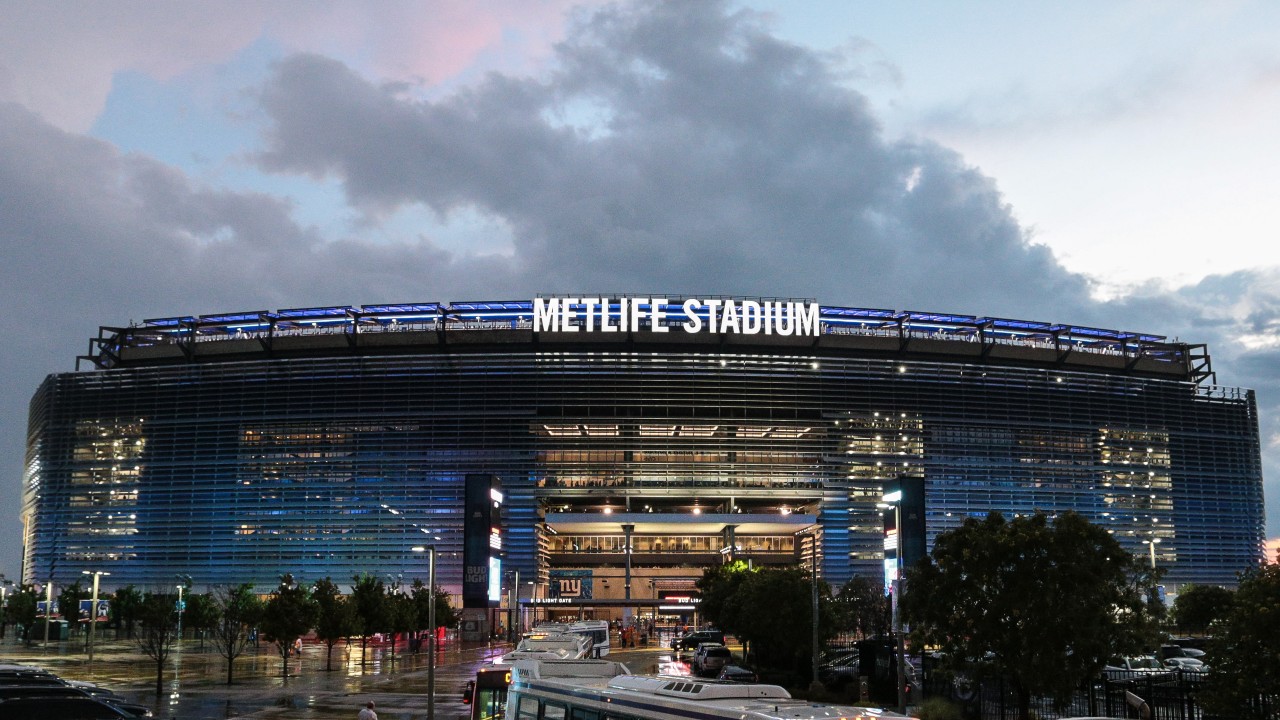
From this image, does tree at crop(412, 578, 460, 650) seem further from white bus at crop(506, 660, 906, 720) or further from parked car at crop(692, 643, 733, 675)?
white bus at crop(506, 660, 906, 720)

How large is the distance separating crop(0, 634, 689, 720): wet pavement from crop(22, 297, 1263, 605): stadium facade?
42.5 meters

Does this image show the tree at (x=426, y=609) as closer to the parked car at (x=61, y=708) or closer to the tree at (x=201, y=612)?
the tree at (x=201, y=612)

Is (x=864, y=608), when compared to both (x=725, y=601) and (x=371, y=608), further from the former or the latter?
(x=371, y=608)

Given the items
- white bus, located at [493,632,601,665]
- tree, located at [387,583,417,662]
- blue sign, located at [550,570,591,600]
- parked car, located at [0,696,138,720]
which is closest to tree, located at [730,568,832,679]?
white bus, located at [493,632,601,665]

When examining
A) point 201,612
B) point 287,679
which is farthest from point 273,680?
point 201,612

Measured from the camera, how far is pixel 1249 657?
2298 cm

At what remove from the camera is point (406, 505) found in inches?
5812

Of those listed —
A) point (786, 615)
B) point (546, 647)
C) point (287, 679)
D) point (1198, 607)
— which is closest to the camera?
point (546, 647)

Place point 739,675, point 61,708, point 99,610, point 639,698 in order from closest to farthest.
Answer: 1. point 639,698
2. point 61,708
3. point 739,675
4. point 99,610

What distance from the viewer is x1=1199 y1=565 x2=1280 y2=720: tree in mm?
22547

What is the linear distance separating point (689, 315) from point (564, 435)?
25471 millimetres

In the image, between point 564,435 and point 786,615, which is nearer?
point 786,615

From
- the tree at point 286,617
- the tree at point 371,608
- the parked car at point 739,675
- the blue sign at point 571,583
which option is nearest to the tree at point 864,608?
the parked car at point 739,675

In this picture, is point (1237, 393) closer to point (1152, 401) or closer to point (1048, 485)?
point (1152, 401)
